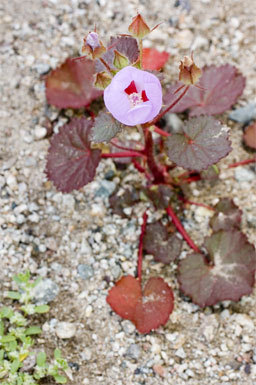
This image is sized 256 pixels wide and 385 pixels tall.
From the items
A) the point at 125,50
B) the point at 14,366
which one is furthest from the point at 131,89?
the point at 14,366

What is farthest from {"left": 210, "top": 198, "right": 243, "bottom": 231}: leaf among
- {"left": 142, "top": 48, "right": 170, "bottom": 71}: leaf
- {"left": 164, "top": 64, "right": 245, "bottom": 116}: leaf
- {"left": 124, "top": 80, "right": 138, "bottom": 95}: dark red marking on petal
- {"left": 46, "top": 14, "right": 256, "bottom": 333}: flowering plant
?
{"left": 124, "top": 80, "right": 138, "bottom": 95}: dark red marking on petal

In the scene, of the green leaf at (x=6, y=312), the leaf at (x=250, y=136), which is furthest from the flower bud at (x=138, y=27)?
the green leaf at (x=6, y=312)

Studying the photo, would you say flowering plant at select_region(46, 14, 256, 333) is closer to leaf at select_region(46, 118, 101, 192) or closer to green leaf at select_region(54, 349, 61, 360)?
leaf at select_region(46, 118, 101, 192)

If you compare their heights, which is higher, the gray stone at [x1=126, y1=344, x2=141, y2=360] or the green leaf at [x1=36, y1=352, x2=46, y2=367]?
the green leaf at [x1=36, y1=352, x2=46, y2=367]

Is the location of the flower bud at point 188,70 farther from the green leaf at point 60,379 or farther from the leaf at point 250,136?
the green leaf at point 60,379

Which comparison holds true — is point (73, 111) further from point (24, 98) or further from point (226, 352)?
point (226, 352)

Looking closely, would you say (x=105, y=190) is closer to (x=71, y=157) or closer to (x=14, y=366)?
(x=71, y=157)
